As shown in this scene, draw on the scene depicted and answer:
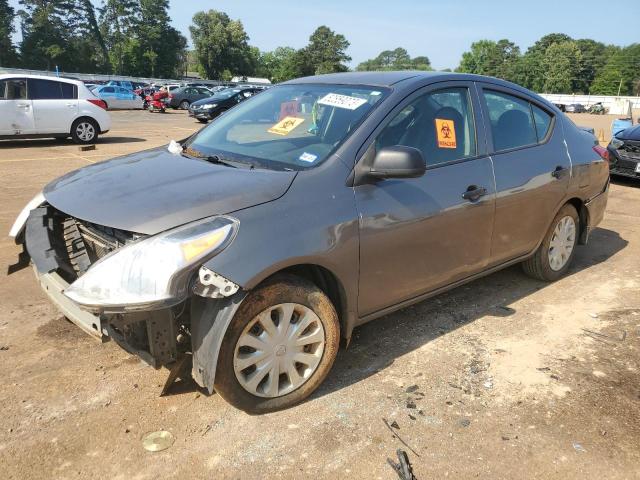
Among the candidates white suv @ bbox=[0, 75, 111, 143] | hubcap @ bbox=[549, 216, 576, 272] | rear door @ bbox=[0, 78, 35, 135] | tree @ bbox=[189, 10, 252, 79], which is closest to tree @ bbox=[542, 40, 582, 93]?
tree @ bbox=[189, 10, 252, 79]

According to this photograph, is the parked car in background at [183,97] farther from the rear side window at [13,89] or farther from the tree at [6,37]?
the tree at [6,37]

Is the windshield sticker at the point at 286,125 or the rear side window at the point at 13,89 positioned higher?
the rear side window at the point at 13,89

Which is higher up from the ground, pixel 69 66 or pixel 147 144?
pixel 69 66

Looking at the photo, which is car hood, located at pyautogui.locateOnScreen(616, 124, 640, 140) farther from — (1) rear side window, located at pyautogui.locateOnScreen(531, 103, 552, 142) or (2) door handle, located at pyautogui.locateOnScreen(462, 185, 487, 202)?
(2) door handle, located at pyautogui.locateOnScreen(462, 185, 487, 202)

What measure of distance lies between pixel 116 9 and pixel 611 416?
10304 cm

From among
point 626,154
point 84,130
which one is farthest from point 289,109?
point 84,130

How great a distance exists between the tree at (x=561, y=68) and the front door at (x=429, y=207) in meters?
116

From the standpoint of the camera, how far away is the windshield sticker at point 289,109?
3.45m

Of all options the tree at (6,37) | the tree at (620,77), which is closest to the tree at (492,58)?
the tree at (620,77)

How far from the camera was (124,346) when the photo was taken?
8.11 feet

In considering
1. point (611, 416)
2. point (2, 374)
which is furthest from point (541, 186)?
point (2, 374)

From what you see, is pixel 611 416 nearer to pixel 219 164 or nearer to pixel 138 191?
pixel 219 164

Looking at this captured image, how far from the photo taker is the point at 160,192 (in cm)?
262

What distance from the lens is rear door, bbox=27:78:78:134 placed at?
12.0 metres
